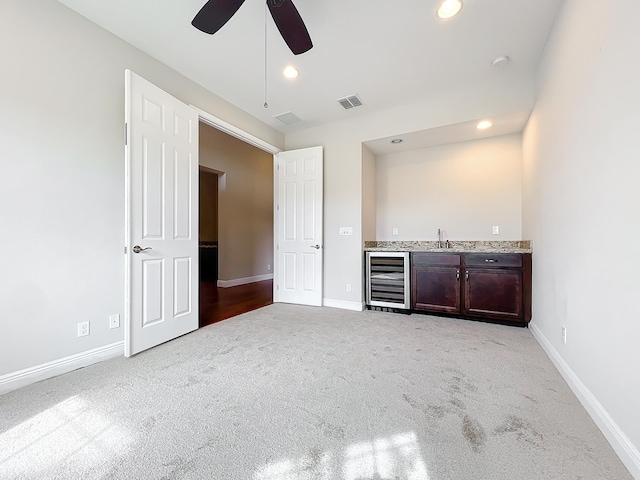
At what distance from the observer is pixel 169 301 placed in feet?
8.73

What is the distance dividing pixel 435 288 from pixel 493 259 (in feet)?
2.43

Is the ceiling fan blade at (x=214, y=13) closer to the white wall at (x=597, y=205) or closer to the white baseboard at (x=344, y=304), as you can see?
the white wall at (x=597, y=205)

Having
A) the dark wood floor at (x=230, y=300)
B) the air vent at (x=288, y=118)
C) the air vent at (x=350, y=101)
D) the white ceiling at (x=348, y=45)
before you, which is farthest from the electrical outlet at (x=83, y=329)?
the air vent at (x=350, y=101)

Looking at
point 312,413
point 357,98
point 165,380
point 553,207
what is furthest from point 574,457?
point 357,98

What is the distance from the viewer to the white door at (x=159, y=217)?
7.59 feet

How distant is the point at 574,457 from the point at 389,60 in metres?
3.16

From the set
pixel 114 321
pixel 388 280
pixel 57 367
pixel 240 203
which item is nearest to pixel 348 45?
pixel 388 280

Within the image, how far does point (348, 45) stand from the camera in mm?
2486

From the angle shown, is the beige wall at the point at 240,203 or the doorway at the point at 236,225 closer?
the doorway at the point at 236,225

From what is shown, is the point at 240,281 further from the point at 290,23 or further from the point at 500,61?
the point at 500,61

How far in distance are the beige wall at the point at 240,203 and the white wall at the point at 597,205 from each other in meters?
5.16

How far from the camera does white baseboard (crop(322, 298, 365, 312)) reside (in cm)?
383

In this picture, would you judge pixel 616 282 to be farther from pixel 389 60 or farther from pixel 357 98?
pixel 357 98

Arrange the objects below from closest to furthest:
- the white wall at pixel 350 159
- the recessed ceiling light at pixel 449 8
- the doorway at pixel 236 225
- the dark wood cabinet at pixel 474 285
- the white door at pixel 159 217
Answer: the recessed ceiling light at pixel 449 8
the white door at pixel 159 217
the dark wood cabinet at pixel 474 285
the white wall at pixel 350 159
the doorway at pixel 236 225
